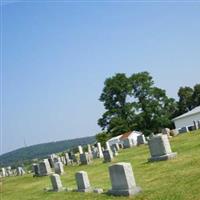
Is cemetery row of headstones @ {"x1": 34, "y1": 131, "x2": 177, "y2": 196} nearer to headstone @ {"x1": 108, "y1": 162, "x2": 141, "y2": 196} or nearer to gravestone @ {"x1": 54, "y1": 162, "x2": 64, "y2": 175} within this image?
headstone @ {"x1": 108, "y1": 162, "x2": 141, "y2": 196}

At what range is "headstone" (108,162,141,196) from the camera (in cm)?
1355

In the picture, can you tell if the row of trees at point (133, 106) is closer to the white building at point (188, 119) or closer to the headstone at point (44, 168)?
the white building at point (188, 119)

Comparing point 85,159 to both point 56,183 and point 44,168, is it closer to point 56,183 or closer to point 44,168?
point 44,168

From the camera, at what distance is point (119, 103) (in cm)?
6988

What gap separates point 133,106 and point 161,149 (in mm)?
48650

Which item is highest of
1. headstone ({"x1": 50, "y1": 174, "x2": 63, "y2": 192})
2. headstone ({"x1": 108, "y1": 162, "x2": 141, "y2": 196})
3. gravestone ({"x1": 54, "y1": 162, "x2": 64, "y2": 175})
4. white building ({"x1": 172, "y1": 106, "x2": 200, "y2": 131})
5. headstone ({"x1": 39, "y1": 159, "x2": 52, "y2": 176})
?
white building ({"x1": 172, "y1": 106, "x2": 200, "y2": 131})

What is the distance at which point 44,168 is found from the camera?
1267 inches

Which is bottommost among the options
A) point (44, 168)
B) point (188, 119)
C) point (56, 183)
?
point (56, 183)

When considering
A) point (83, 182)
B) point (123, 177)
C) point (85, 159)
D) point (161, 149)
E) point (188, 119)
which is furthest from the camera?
point (188, 119)

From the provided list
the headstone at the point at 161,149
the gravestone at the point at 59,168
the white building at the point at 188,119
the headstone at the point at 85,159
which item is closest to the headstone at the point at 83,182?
the headstone at the point at 161,149

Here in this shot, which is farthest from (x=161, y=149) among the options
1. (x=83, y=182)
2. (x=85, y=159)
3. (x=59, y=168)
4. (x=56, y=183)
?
(x=85, y=159)

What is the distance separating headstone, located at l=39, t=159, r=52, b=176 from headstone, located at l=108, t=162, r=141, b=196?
17.9 metres

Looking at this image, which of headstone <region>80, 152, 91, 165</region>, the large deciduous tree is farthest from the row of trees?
headstone <region>80, 152, 91, 165</region>

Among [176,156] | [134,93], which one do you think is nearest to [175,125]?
[134,93]
